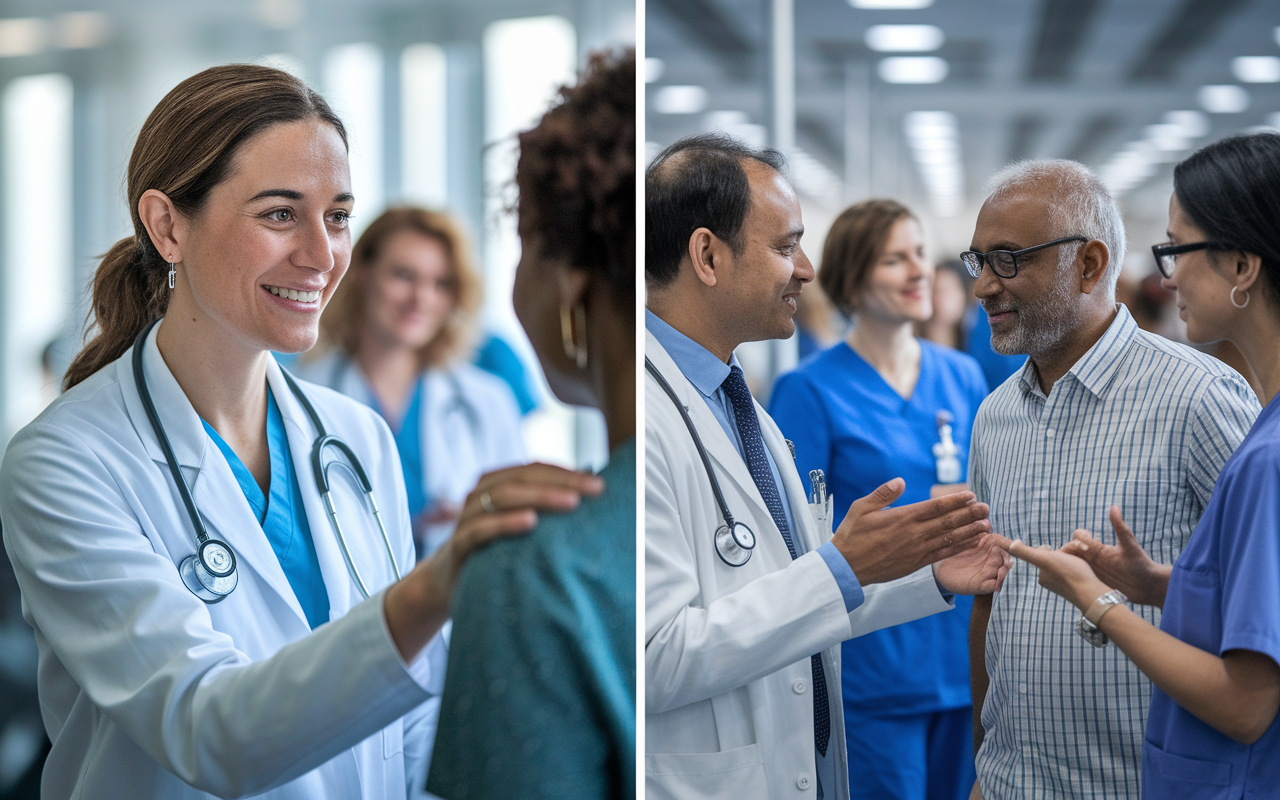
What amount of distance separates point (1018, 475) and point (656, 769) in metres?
0.76

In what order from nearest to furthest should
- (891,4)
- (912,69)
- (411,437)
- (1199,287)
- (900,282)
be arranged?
(1199,287), (900,282), (411,437), (891,4), (912,69)

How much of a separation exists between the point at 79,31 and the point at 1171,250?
1711 mm

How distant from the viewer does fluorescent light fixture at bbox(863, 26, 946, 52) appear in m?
6.50

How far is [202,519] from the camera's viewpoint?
109cm

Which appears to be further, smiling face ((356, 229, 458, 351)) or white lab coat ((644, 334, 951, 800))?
smiling face ((356, 229, 458, 351))

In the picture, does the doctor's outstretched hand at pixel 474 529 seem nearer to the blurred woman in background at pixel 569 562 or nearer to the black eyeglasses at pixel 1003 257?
the blurred woman in background at pixel 569 562

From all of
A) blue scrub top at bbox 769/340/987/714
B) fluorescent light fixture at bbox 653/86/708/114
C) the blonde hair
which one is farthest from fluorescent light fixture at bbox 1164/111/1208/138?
blue scrub top at bbox 769/340/987/714

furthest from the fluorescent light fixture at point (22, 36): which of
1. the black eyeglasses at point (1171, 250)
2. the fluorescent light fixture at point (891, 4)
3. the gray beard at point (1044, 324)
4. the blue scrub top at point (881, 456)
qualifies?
the fluorescent light fixture at point (891, 4)

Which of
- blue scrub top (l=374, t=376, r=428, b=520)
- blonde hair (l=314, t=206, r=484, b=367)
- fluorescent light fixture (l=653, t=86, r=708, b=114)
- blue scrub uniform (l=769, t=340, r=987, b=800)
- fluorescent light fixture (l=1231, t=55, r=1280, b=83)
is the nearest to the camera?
blue scrub uniform (l=769, t=340, r=987, b=800)

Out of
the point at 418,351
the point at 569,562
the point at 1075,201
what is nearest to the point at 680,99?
the point at 418,351

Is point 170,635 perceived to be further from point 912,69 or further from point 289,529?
point 912,69

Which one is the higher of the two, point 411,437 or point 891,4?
point 891,4

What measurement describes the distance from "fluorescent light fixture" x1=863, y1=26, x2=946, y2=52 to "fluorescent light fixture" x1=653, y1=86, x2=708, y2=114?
239 centimetres

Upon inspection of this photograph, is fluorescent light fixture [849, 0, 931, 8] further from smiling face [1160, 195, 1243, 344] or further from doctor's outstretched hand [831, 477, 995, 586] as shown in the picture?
doctor's outstretched hand [831, 477, 995, 586]
